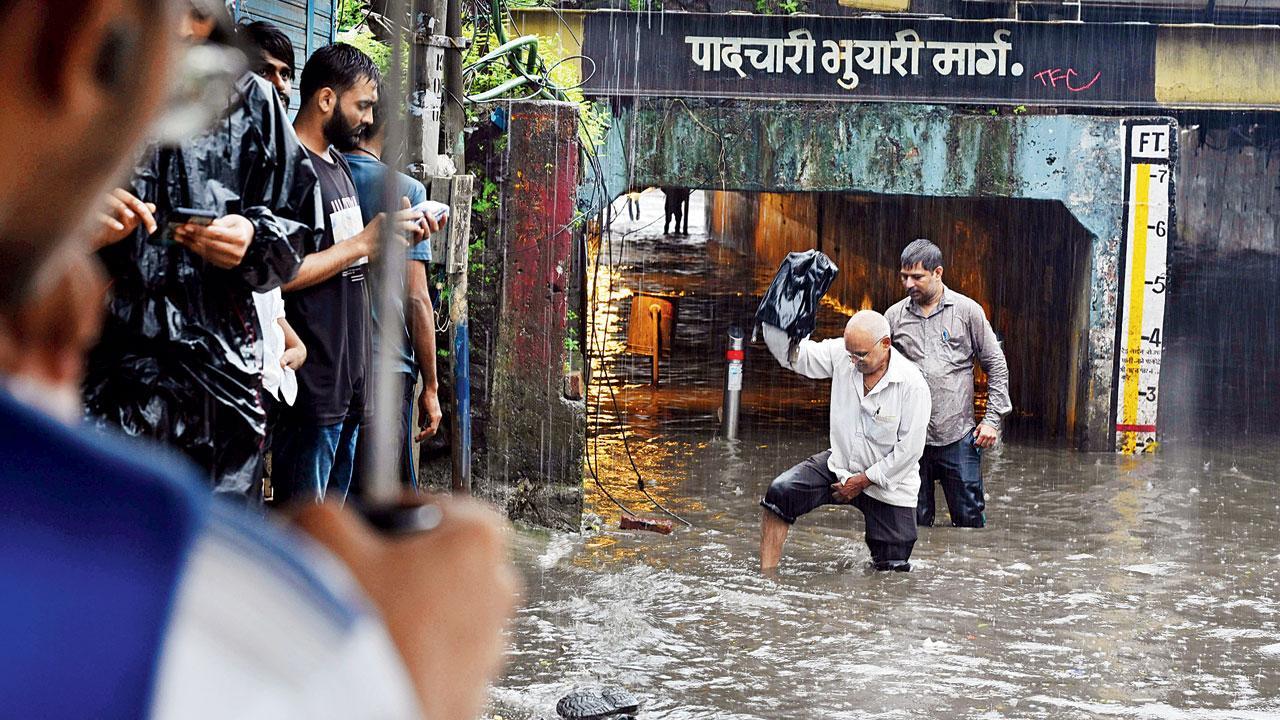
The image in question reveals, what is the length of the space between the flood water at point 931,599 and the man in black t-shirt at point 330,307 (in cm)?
146

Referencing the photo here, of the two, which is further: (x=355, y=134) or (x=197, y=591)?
(x=355, y=134)

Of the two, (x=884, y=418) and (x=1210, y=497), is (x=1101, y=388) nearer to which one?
(x=1210, y=497)

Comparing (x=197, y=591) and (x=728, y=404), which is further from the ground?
(x=197, y=591)

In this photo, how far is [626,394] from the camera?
14719 mm

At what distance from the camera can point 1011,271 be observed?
15.1m

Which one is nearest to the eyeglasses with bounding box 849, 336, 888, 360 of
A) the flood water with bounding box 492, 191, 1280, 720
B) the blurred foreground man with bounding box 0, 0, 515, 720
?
the flood water with bounding box 492, 191, 1280, 720

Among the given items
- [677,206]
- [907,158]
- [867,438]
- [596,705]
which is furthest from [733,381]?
[677,206]

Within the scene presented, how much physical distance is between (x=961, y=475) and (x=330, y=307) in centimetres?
499

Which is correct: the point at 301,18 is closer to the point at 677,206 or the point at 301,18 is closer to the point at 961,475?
the point at 961,475

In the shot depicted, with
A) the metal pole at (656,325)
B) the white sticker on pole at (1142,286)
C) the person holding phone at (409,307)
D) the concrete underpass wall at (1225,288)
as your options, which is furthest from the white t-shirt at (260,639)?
the metal pole at (656,325)

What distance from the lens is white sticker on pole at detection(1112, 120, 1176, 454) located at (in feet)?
40.3

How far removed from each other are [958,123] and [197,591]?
12.0m

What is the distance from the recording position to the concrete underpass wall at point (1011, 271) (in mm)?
13078

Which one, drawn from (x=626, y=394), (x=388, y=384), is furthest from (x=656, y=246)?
(x=388, y=384)
